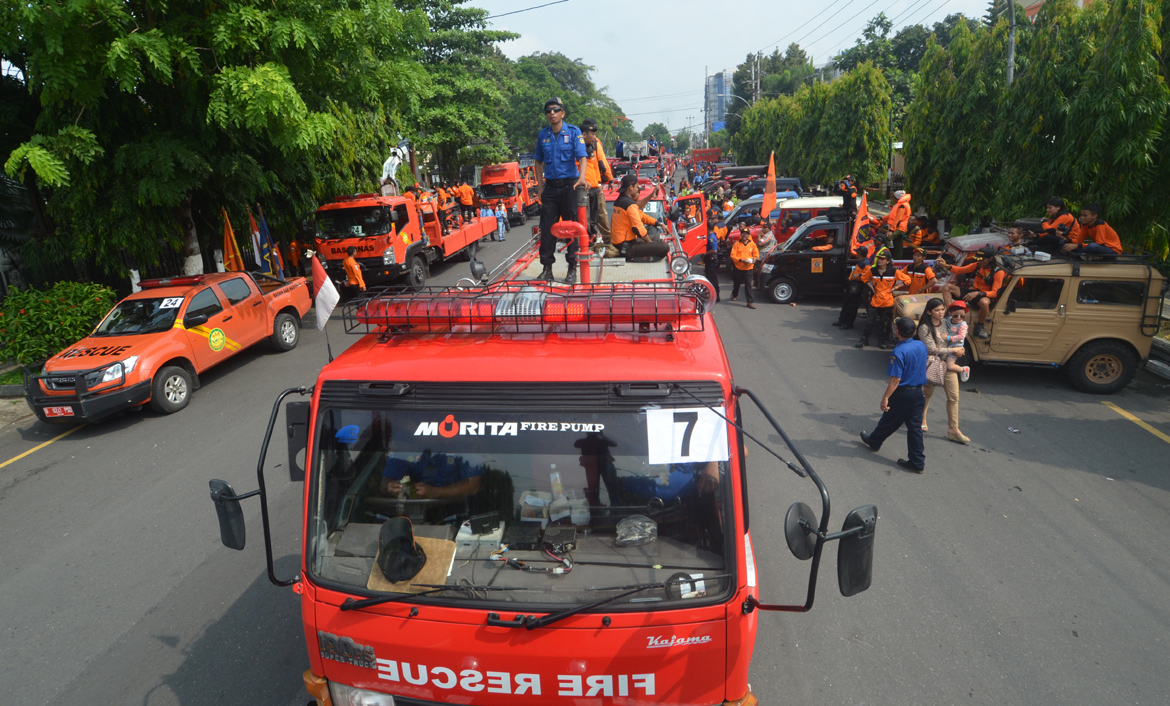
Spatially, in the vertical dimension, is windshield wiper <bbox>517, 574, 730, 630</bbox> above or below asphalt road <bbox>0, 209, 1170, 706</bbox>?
above

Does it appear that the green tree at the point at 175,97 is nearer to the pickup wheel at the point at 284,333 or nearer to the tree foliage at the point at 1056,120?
the pickup wheel at the point at 284,333

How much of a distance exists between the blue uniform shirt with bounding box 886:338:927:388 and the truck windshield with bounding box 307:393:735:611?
478 centimetres

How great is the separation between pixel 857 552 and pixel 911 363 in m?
4.72

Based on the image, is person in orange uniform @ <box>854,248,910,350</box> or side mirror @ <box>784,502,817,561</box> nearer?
side mirror @ <box>784,502,817,561</box>

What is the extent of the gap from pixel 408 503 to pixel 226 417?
25.3 ft

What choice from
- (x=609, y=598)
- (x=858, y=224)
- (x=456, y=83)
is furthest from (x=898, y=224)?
(x=456, y=83)

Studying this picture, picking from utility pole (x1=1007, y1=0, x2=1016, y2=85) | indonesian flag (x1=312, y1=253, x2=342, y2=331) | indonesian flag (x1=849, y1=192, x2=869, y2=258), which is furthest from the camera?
utility pole (x1=1007, y1=0, x2=1016, y2=85)

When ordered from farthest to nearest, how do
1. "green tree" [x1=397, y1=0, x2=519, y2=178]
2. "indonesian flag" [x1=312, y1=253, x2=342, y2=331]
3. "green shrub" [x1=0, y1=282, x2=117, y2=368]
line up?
"green tree" [x1=397, y1=0, x2=519, y2=178]
"green shrub" [x1=0, y1=282, x2=117, y2=368]
"indonesian flag" [x1=312, y1=253, x2=342, y2=331]

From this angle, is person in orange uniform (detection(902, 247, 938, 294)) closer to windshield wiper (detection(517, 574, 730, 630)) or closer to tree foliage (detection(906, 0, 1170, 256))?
tree foliage (detection(906, 0, 1170, 256))

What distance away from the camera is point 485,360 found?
304 centimetres

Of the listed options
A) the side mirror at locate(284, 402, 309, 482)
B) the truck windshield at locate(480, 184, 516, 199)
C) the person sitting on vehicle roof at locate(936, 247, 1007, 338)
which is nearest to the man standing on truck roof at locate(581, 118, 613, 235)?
the person sitting on vehicle roof at locate(936, 247, 1007, 338)

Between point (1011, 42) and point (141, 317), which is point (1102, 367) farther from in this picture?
point (141, 317)

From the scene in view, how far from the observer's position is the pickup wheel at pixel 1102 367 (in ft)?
28.8

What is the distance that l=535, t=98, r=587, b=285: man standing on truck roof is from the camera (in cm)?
680
